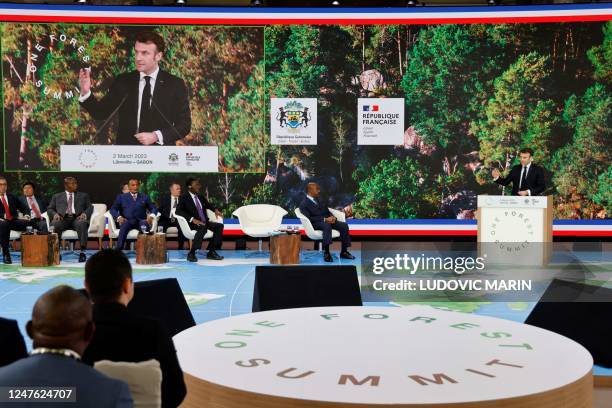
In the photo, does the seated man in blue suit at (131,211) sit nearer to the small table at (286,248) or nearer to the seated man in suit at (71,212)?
the seated man in suit at (71,212)

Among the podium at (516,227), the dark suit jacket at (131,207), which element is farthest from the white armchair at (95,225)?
the podium at (516,227)

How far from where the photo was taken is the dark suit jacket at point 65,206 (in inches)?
411

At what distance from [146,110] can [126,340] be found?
34.8ft

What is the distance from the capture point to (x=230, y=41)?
12.0 meters

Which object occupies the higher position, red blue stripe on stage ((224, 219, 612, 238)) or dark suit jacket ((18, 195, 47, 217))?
dark suit jacket ((18, 195, 47, 217))

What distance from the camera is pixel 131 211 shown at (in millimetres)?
10531

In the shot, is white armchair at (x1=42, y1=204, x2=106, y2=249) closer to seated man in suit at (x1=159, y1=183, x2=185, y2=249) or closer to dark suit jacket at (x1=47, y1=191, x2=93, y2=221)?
dark suit jacket at (x1=47, y1=191, x2=93, y2=221)

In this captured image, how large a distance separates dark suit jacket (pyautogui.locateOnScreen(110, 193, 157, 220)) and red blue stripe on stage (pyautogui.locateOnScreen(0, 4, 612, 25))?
3.22 metres

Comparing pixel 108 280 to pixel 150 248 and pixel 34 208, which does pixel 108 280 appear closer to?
pixel 150 248

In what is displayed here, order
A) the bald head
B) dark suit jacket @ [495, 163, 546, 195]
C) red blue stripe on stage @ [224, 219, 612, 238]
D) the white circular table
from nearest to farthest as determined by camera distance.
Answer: the white circular table < dark suit jacket @ [495, 163, 546, 195] < the bald head < red blue stripe on stage @ [224, 219, 612, 238]

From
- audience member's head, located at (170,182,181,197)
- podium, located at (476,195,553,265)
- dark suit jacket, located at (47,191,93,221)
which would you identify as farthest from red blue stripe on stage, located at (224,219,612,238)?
podium, located at (476,195,553,265)

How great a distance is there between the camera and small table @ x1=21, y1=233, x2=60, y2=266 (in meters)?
9.47

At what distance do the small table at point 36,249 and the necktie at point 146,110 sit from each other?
3.12 m

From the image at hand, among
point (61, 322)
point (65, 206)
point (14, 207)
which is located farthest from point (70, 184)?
point (61, 322)
